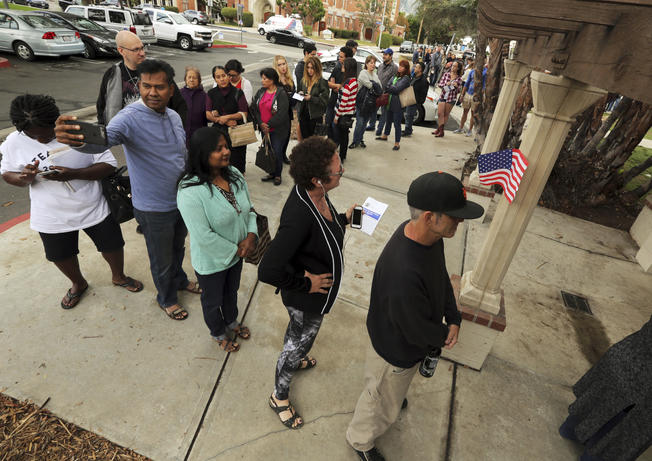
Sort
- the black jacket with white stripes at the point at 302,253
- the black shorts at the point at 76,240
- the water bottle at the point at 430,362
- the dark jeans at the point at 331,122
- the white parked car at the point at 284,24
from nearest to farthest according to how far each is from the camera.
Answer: the black jacket with white stripes at the point at 302,253 → the water bottle at the point at 430,362 → the black shorts at the point at 76,240 → the dark jeans at the point at 331,122 → the white parked car at the point at 284,24

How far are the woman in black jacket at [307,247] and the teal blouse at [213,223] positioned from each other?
1.89 ft

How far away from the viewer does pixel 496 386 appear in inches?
118

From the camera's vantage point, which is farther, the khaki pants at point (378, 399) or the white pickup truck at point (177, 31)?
the white pickup truck at point (177, 31)

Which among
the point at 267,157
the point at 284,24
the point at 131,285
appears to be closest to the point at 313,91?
the point at 267,157

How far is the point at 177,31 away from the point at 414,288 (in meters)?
22.8

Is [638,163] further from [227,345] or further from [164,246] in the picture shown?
[164,246]

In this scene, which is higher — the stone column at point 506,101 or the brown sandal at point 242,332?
the stone column at point 506,101

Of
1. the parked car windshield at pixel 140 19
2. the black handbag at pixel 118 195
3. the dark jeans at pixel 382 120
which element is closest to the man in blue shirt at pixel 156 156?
the black handbag at pixel 118 195

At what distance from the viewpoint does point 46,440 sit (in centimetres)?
226

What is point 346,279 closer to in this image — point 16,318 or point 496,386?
point 496,386

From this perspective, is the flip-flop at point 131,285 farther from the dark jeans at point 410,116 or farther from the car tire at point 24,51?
the car tire at point 24,51

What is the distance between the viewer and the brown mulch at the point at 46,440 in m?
2.20

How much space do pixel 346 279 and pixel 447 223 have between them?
249 centimetres

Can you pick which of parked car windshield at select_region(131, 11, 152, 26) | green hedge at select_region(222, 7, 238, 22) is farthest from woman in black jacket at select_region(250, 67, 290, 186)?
green hedge at select_region(222, 7, 238, 22)
